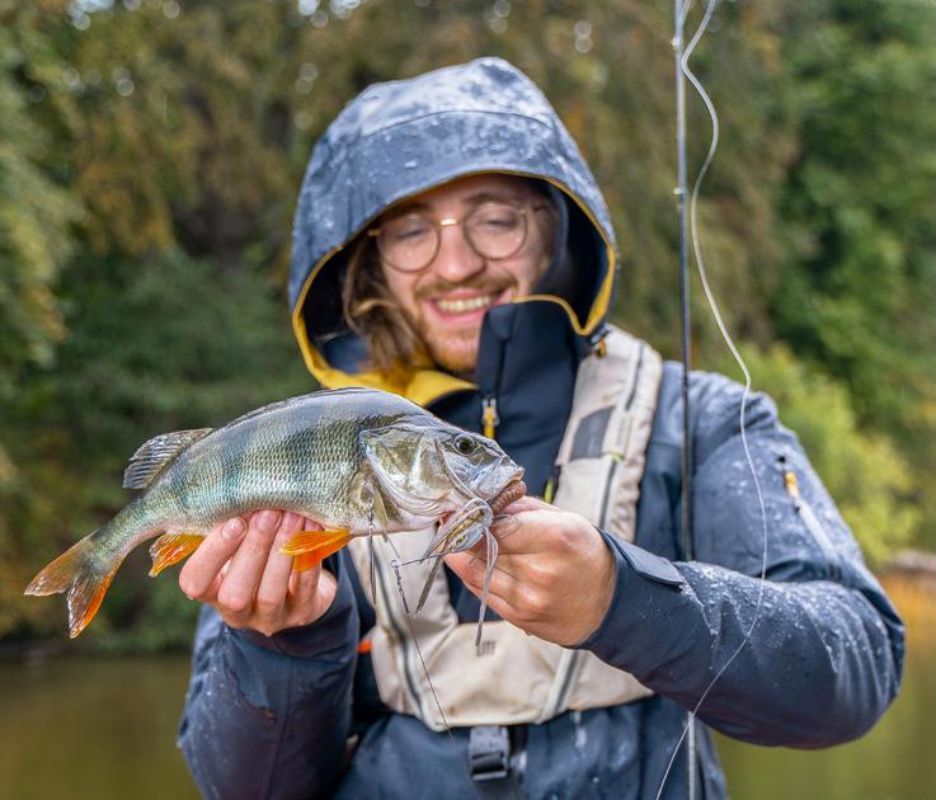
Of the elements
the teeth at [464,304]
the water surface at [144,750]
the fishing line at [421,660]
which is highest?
the teeth at [464,304]

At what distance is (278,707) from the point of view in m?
2.56

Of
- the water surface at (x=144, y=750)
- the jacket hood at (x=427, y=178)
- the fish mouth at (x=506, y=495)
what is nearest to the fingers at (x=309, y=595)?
the fish mouth at (x=506, y=495)

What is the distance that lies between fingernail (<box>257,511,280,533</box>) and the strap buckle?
26.4 inches

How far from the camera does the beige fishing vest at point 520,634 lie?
260 centimetres

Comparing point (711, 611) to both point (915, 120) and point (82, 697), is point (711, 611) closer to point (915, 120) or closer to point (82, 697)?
point (82, 697)

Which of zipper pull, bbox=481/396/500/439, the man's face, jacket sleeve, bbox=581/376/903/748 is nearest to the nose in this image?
the man's face

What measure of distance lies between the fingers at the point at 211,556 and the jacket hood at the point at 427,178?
2.54 feet

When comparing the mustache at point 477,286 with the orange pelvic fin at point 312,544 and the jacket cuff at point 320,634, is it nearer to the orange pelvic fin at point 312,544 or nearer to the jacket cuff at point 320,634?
the jacket cuff at point 320,634

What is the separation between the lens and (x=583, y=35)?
14297 mm

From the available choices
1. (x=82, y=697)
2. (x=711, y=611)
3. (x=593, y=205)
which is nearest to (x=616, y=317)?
(x=82, y=697)

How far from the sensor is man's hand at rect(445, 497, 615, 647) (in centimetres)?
201

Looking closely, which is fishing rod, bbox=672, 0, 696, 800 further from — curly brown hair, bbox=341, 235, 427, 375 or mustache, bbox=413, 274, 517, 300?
curly brown hair, bbox=341, 235, 427, 375

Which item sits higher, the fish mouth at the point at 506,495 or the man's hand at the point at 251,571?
the fish mouth at the point at 506,495

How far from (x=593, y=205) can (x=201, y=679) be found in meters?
1.39
